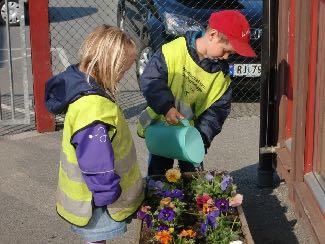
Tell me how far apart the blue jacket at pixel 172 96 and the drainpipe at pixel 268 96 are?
845 mm

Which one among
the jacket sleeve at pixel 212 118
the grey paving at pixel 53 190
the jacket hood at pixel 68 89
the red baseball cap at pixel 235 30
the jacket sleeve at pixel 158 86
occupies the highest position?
the red baseball cap at pixel 235 30

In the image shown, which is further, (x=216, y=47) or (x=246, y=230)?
(x=216, y=47)

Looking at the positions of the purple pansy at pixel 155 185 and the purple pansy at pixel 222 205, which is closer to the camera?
the purple pansy at pixel 222 205

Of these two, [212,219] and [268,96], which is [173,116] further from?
[268,96]

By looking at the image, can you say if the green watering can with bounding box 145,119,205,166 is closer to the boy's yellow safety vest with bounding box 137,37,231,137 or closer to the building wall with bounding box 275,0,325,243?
the boy's yellow safety vest with bounding box 137,37,231,137

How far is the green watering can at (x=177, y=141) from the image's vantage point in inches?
136

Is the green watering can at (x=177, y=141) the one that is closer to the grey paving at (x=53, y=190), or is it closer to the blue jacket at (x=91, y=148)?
the grey paving at (x=53, y=190)

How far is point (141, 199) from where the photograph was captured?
10.7 feet

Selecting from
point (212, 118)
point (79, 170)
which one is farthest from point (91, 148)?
point (212, 118)

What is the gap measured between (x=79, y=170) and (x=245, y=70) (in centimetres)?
438

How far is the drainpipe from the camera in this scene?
14.9 feet

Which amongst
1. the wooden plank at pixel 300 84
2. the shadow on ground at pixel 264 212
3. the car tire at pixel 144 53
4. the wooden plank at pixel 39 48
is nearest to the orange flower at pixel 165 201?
the shadow on ground at pixel 264 212

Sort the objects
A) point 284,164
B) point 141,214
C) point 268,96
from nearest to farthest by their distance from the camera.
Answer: point 141,214, point 284,164, point 268,96

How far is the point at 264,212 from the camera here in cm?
455
